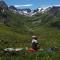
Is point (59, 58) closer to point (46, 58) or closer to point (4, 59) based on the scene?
point (46, 58)

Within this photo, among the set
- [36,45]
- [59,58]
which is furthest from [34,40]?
[59,58]

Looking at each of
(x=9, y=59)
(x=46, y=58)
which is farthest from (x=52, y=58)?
(x=9, y=59)

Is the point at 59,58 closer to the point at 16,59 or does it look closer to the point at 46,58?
the point at 46,58

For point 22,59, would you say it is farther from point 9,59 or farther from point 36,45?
point 36,45

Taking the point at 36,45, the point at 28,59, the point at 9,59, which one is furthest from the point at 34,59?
the point at 36,45

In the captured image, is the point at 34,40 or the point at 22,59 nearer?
the point at 22,59

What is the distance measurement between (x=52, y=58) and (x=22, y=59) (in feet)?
5.46

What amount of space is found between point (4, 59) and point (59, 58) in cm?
306

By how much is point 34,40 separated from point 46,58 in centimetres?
1263

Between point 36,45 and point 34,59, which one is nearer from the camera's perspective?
point 34,59

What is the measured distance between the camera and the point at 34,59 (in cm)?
1440

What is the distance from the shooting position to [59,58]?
14.7m

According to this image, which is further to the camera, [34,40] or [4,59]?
[34,40]

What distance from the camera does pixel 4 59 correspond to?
14.6 m
